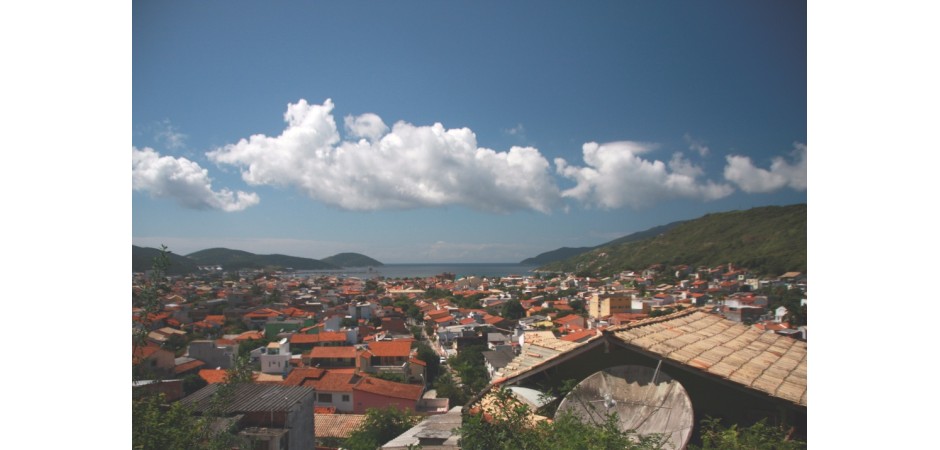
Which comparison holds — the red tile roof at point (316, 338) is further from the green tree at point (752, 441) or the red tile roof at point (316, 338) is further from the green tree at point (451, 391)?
the green tree at point (752, 441)

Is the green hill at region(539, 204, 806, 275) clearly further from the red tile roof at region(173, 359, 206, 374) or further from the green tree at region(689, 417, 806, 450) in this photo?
the red tile roof at region(173, 359, 206, 374)

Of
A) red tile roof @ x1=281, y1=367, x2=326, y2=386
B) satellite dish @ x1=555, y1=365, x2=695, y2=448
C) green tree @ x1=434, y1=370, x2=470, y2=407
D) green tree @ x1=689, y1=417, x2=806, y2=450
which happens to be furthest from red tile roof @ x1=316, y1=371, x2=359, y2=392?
green tree @ x1=689, y1=417, x2=806, y2=450

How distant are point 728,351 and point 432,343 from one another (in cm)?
1566

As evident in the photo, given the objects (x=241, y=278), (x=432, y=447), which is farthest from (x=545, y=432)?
(x=241, y=278)

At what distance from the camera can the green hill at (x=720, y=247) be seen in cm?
548

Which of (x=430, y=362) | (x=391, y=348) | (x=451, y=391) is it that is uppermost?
(x=391, y=348)

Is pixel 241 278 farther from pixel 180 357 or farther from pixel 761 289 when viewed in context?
pixel 761 289

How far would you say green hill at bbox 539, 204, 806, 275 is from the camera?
5484 millimetres

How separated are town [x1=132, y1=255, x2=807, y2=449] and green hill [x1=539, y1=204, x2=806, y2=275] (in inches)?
16.5

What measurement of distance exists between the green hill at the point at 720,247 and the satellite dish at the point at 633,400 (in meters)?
1.77

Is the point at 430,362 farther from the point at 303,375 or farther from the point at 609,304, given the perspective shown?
the point at 609,304

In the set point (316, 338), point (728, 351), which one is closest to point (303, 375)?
point (316, 338)

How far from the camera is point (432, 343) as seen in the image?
16.8 meters

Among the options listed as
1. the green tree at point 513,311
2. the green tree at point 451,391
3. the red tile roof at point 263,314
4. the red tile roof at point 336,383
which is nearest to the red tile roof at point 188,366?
the red tile roof at point 336,383
